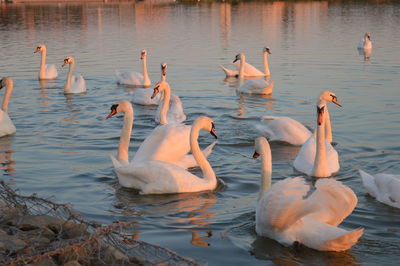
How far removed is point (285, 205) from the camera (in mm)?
6066

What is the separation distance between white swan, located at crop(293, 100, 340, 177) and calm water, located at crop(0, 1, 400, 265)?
164mm

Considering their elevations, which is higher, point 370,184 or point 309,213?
point 309,213

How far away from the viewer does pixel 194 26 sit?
35062 millimetres

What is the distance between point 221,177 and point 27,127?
4823 mm

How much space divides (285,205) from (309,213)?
9.6 inches

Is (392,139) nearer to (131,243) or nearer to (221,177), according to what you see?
(221,177)

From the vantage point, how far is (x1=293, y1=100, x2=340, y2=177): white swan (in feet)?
28.6

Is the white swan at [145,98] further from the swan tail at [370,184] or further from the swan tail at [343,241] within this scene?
the swan tail at [343,241]

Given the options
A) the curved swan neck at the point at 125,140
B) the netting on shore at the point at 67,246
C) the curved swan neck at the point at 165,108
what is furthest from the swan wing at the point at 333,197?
the curved swan neck at the point at 165,108

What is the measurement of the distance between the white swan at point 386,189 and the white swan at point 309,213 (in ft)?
4.77

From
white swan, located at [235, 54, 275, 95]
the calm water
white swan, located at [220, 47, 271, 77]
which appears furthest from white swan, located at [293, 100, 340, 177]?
white swan, located at [220, 47, 271, 77]

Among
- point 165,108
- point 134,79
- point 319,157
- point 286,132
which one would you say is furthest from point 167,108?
point 134,79

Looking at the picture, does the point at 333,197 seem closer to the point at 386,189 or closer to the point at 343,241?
the point at 343,241

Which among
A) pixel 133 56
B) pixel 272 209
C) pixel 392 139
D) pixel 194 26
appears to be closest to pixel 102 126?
pixel 392 139
